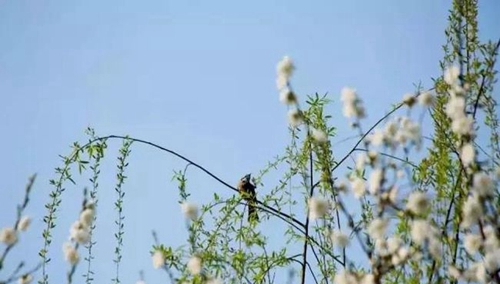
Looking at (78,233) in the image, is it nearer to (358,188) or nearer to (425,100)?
(358,188)

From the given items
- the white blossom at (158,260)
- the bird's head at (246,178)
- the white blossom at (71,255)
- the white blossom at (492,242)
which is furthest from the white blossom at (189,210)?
the bird's head at (246,178)

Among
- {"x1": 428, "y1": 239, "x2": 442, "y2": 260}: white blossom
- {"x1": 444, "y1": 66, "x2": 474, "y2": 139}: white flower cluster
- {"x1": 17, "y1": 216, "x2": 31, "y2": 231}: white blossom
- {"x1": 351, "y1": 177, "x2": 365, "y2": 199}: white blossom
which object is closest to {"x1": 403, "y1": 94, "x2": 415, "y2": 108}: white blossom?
{"x1": 444, "y1": 66, "x2": 474, "y2": 139}: white flower cluster

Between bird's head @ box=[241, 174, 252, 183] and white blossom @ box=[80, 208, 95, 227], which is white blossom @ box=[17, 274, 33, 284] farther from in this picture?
bird's head @ box=[241, 174, 252, 183]

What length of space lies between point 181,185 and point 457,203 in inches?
31.9

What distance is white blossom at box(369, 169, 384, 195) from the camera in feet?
3.72

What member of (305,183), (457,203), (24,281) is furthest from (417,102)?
(24,281)

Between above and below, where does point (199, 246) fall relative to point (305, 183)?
below

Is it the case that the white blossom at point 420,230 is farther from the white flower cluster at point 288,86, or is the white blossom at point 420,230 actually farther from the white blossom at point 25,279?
the white blossom at point 25,279

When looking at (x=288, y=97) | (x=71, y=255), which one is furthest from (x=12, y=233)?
(x=288, y=97)

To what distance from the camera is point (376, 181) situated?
1137mm

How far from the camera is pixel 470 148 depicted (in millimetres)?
1089

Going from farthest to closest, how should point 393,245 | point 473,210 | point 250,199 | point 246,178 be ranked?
point 246,178, point 250,199, point 393,245, point 473,210

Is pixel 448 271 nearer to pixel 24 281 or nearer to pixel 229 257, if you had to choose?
pixel 229 257

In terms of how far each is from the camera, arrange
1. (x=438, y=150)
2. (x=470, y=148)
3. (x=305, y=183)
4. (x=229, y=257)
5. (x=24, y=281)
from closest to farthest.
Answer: (x=470, y=148), (x=24, y=281), (x=438, y=150), (x=229, y=257), (x=305, y=183)
